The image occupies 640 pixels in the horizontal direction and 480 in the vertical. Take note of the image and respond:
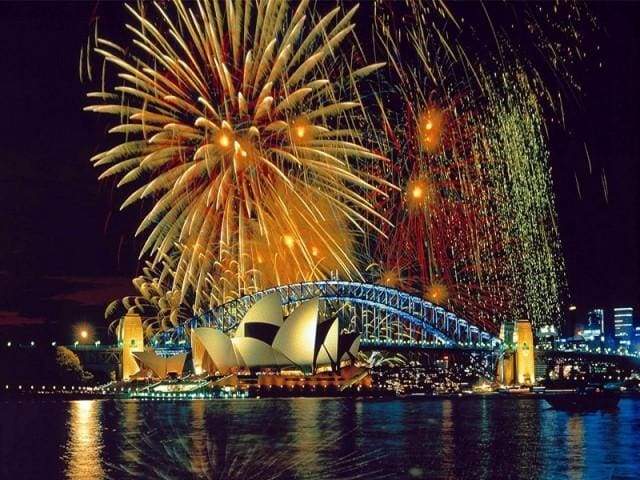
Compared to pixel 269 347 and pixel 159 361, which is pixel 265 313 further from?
pixel 159 361

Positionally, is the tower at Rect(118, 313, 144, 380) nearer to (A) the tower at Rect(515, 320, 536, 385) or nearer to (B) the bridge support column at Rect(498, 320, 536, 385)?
(B) the bridge support column at Rect(498, 320, 536, 385)

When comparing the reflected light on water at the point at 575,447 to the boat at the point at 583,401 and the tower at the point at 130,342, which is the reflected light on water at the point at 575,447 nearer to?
the boat at the point at 583,401

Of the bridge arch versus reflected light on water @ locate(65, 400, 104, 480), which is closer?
reflected light on water @ locate(65, 400, 104, 480)

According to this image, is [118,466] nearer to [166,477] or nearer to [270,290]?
[166,477]

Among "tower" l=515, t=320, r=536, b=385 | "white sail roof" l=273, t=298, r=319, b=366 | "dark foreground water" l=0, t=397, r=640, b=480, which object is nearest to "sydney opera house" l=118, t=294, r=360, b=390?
"white sail roof" l=273, t=298, r=319, b=366

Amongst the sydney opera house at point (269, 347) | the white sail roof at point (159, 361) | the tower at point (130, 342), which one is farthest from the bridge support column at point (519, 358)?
the tower at point (130, 342)

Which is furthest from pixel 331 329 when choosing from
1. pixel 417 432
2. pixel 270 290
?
pixel 417 432

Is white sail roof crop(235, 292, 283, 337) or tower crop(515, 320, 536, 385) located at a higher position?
white sail roof crop(235, 292, 283, 337)
